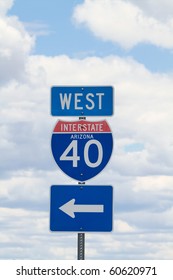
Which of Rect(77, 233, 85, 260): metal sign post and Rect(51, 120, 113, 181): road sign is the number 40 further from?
Rect(77, 233, 85, 260): metal sign post

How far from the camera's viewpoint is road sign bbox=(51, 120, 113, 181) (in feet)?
28.2

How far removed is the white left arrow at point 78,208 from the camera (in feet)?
27.9

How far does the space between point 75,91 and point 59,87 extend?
1.00ft

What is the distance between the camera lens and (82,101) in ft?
29.1

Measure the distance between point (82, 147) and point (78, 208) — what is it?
Result: 104 centimetres

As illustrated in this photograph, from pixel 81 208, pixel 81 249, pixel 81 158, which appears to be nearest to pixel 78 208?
pixel 81 208

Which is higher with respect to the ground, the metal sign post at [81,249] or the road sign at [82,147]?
the road sign at [82,147]

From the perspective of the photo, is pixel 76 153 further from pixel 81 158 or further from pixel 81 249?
pixel 81 249

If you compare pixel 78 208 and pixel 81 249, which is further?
pixel 78 208

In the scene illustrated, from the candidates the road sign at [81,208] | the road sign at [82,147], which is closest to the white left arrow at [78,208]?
the road sign at [81,208]

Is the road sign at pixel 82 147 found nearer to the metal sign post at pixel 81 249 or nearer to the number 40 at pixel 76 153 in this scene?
the number 40 at pixel 76 153
